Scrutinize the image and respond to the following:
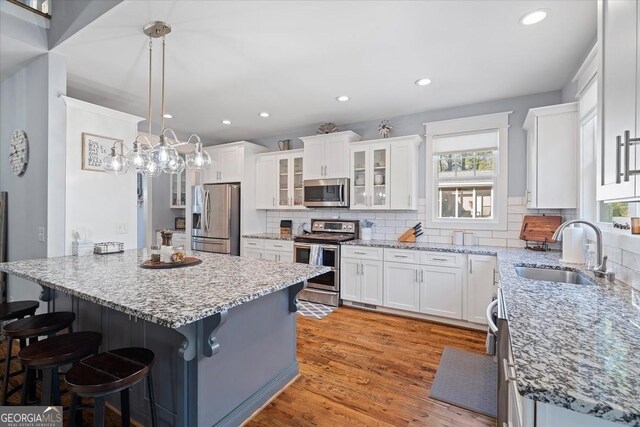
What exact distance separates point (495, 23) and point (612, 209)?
1.65 m

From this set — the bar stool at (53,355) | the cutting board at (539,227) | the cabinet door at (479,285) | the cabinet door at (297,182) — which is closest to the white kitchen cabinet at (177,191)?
the cabinet door at (297,182)

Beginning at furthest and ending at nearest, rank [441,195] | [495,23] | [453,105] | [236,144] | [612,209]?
[236,144]
[441,195]
[453,105]
[612,209]
[495,23]

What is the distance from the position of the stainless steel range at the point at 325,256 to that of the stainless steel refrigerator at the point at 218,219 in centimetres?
122

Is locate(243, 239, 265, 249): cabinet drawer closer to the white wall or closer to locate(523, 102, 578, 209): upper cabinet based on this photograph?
the white wall

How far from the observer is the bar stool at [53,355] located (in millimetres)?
1469

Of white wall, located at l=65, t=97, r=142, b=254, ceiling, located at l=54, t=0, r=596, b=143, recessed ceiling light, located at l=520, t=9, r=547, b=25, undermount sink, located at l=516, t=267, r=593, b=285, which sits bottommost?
undermount sink, located at l=516, t=267, r=593, b=285

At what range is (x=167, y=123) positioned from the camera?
463cm

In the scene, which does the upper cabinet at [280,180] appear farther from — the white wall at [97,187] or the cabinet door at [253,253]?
the white wall at [97,187]

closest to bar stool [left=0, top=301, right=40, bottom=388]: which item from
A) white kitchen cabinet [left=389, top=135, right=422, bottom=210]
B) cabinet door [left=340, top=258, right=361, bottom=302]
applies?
cabinet door [left=340, top=258, right=361, bottom=302]

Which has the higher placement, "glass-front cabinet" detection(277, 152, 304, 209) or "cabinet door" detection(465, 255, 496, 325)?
"glass-front cabinet" detection(277, 152, 304, 209)

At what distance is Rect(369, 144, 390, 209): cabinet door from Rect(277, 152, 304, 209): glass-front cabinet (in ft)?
3.87

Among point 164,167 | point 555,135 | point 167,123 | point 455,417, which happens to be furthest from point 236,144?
point 455,417

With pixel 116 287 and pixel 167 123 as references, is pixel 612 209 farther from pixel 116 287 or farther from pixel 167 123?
pixel 167 123

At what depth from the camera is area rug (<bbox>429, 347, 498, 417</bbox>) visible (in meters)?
Answer: 2.05
